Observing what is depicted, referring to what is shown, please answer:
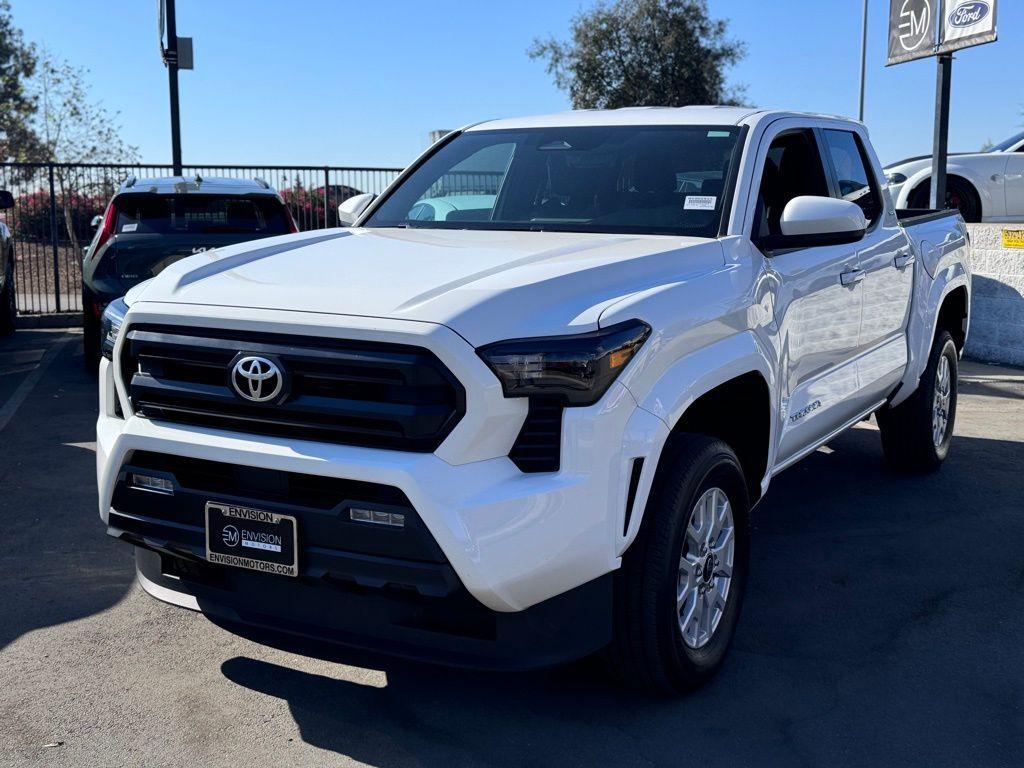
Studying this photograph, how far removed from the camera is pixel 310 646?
10.8 feet

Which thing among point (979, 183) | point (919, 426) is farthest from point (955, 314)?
point (979, 183)

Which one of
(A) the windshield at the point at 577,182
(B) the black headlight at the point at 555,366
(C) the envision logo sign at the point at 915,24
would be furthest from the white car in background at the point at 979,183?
(B) the black headlight at the point at 555,366

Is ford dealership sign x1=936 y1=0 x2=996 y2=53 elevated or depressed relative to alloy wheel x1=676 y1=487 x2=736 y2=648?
elevated

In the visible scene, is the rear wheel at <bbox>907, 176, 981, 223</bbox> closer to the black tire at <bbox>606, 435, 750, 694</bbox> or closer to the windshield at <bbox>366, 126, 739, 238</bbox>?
the windshield at <bbox>366, 126, 739, 238</bbox>

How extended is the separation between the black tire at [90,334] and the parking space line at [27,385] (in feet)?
1.43

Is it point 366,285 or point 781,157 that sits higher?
point 781,157

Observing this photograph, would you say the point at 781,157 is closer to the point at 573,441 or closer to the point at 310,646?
the point at 573,441

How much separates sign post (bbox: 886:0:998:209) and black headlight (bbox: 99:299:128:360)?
9176 millimetres

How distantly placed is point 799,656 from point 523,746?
1.21 metres

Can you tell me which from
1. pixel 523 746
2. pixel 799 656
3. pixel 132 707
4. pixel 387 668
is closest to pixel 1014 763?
pixel 799 656

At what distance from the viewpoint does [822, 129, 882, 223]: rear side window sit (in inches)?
210

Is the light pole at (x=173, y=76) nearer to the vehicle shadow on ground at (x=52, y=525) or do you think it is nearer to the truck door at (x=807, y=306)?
the vehicle shadow on ground at (x=52, y=525)

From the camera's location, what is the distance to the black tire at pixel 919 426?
632 centimetres

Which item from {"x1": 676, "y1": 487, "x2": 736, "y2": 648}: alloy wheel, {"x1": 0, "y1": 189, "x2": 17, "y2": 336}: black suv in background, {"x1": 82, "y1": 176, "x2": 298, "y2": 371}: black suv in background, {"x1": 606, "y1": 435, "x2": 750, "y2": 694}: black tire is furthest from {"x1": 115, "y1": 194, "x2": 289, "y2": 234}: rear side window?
{"x1": 606, "y1": 435, "x2": 750, "y2": 694}: black tire
